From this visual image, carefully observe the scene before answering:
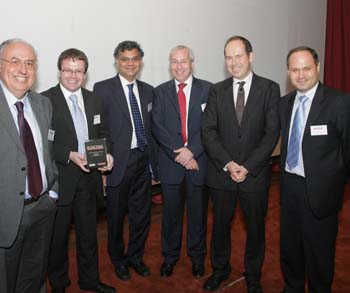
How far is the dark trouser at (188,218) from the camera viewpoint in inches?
123

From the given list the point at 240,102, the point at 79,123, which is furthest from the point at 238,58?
the point at 79,123

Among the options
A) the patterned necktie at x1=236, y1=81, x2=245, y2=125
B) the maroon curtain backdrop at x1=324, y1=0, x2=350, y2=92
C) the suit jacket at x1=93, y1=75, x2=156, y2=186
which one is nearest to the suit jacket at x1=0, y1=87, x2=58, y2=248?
the suit jacket at x1=93, y1=75, x2=156, y2=186

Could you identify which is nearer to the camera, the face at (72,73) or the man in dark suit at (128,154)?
the face at (72,73)

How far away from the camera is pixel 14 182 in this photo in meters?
2.05

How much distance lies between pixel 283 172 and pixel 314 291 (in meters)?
0.85

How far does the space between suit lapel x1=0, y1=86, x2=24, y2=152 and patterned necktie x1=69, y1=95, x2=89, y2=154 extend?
24.3 inches

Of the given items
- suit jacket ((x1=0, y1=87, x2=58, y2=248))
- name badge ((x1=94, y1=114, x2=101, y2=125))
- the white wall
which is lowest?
suit jacket ((x1=0, y1=87, x2=58, y2=248))

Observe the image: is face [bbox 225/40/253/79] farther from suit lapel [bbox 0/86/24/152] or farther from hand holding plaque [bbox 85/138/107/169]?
suit lapel [bbox 0/86/24/152]

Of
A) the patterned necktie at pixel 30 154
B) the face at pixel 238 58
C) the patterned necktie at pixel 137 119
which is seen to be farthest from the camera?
the patterned necktie at pixel 137 119

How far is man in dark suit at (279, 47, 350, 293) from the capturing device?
2.38m

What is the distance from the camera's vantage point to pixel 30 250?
230cm

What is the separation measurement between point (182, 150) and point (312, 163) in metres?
1.00

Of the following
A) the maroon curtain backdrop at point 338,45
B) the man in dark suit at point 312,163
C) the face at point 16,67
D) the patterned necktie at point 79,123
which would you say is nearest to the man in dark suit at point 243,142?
the man in dark suit at point 312,163

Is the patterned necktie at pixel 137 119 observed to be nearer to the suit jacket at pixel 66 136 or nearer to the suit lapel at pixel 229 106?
the suit jacket at pixel 66 136
